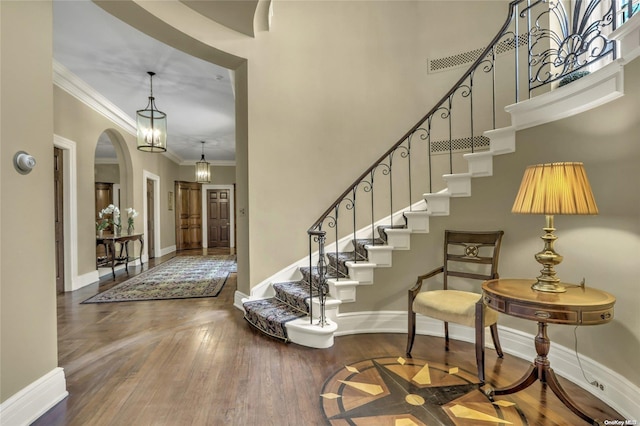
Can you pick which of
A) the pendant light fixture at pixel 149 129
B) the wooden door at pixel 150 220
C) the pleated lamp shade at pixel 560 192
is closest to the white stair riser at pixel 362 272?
the pleated lamp shade at pixel 560 192

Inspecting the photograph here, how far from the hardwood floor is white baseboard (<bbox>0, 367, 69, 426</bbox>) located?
0.06m

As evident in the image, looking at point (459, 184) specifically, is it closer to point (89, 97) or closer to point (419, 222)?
point (419, 222)

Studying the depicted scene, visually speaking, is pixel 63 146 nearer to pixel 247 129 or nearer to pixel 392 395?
pixel 247 129

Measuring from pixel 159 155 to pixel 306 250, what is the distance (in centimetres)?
642

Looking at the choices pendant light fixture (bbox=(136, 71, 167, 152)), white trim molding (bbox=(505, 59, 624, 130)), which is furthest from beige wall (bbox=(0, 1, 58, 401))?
white trim molding (bbox=(505, 59, 624, 130))

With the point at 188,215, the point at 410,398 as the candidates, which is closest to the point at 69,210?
the point at 410,398

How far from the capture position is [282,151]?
3.79 metres

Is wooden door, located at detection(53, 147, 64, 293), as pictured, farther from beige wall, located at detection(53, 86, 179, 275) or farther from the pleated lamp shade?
the pleated lamp shade

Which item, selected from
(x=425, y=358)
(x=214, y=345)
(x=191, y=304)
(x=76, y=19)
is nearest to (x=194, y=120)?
(x=76, y=19)

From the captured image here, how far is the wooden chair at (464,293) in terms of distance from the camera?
2258mm

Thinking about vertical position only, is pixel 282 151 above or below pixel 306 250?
above

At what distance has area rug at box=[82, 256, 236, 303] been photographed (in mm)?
4422

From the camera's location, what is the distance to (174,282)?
17.4ft

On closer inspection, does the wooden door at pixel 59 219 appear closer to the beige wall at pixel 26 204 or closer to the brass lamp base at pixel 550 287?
the beige wall at pixel 26 204
